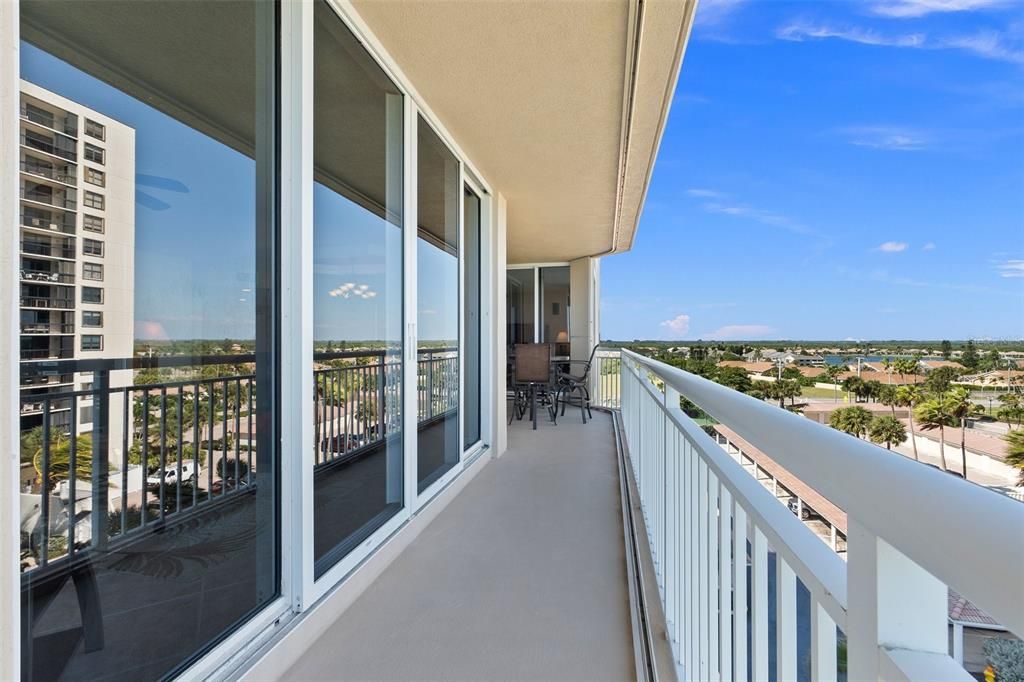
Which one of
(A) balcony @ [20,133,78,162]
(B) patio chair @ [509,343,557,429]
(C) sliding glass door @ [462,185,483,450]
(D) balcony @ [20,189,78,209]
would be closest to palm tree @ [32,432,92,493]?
(D) balcony @ [20,189,78,209]

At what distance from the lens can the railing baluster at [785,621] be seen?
2.14ft

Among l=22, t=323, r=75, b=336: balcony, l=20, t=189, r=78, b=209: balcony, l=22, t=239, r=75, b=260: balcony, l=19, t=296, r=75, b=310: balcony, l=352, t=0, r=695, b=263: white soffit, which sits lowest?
l=22, t=323, r=75, b=336: balcony

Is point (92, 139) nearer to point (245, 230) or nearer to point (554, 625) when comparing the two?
point (245, 230)

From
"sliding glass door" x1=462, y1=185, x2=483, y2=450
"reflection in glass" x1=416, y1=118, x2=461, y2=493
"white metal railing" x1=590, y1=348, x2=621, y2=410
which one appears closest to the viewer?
"reflection in glass" x1=416, y1=118, x2=461, y2=493

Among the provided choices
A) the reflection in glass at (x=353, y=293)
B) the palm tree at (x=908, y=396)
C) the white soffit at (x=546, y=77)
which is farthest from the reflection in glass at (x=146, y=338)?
the palm tree at (x=908, y=396)

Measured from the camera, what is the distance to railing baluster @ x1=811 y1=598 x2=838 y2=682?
22.3 inches

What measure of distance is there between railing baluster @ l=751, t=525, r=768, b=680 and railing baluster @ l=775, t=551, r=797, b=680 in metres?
0.08

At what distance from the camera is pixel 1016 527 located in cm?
25

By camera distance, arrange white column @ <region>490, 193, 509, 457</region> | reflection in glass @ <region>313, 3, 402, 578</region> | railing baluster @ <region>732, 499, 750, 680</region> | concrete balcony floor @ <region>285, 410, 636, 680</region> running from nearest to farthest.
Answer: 1. railing baluster @ <region>732, 499, 750, 680</region>
2. concrete balcony floor @ <region>285, 410, 636, 680</region>
3. reflection in glass @ <region>313, 3, 402, 578</region>
4. white column @ <region>490, 193, 509, 457</region>

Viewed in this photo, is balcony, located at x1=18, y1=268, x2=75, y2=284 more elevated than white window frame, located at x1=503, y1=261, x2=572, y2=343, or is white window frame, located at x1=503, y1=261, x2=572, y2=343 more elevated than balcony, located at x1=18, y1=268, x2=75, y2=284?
white window frame, located at x1=503, y1=261, x2=572, y2=343

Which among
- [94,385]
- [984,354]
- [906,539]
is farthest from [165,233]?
[984,354]

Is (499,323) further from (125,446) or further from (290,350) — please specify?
(125,446)

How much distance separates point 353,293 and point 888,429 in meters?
1.91

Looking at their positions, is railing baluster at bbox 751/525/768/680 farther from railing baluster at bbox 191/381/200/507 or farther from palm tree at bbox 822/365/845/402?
railing baluster at bbox 191/381/200/507
